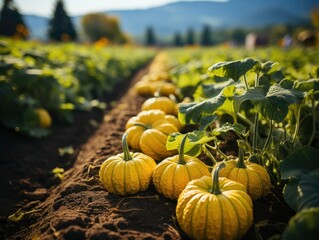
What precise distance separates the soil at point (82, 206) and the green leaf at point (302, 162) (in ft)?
1.48

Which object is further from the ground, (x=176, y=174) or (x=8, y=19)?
(x=8, y=19)

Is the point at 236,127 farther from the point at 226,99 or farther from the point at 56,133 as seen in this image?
the point at 56,133

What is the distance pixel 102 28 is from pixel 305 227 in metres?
90.4

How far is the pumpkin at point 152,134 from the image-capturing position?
342 cm

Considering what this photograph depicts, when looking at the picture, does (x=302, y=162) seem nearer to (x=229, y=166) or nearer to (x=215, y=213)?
(x=229, y=166)

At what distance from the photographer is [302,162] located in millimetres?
2457

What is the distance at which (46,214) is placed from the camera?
2.93 m

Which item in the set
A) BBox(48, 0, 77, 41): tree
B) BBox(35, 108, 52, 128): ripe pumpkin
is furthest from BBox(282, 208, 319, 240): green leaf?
BBox(48, 0, 77, 41): tree

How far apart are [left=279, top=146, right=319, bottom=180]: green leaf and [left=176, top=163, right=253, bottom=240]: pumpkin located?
488mm

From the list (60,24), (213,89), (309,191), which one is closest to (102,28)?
(60,24)

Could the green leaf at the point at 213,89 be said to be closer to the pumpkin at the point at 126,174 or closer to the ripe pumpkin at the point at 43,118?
the pumpkin at the point at 126,174

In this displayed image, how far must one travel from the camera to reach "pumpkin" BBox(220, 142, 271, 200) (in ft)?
8.44

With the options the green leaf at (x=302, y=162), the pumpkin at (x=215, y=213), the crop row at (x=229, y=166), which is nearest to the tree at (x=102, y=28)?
the crop row at (x=229, y=166)

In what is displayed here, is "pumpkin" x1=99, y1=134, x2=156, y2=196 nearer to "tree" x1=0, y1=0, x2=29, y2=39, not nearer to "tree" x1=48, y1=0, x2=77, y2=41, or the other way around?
"tree" x1=0, y1=0, x2=29, y2=39
